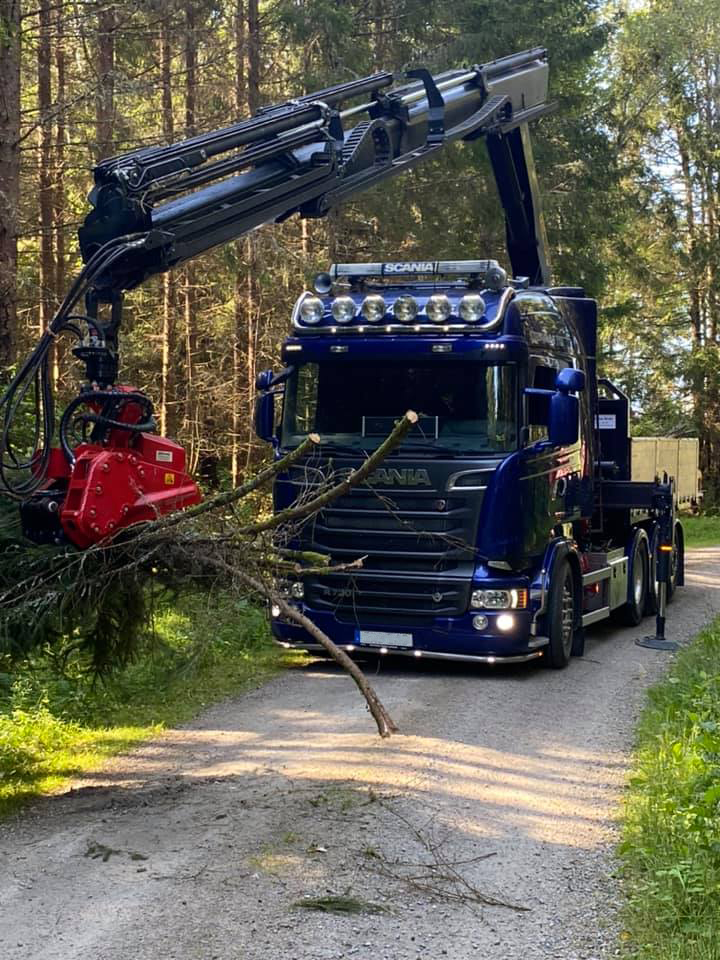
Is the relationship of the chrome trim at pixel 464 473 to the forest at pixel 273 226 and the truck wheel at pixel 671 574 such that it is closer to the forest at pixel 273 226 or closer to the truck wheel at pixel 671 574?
the truck wheel at pixel 671 574

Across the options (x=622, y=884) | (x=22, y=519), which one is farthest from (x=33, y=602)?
(x=622, y=884)

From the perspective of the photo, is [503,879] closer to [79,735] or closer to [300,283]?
[79,735]

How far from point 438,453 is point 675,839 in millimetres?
4836

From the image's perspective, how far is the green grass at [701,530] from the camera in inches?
1034

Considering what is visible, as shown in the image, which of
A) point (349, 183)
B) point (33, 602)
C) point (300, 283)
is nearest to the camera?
point (33, 602)

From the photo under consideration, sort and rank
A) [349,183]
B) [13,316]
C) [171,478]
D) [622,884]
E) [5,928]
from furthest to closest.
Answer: [13,316] < [349,183] < [171,478] < [622,884] < [5,928]

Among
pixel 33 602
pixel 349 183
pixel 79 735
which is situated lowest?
pixel 79 735

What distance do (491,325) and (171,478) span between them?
427cm

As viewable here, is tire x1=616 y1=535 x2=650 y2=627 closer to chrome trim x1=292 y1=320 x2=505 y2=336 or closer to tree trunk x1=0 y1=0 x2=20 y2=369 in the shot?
chrome trim x1=292 y1=320 x2=505 y2=336

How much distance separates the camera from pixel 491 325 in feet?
33.2

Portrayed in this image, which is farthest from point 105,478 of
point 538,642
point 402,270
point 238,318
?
point 238,318

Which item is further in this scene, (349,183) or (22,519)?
(349,183)

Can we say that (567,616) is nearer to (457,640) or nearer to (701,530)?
(457,640)

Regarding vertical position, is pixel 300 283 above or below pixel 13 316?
above
